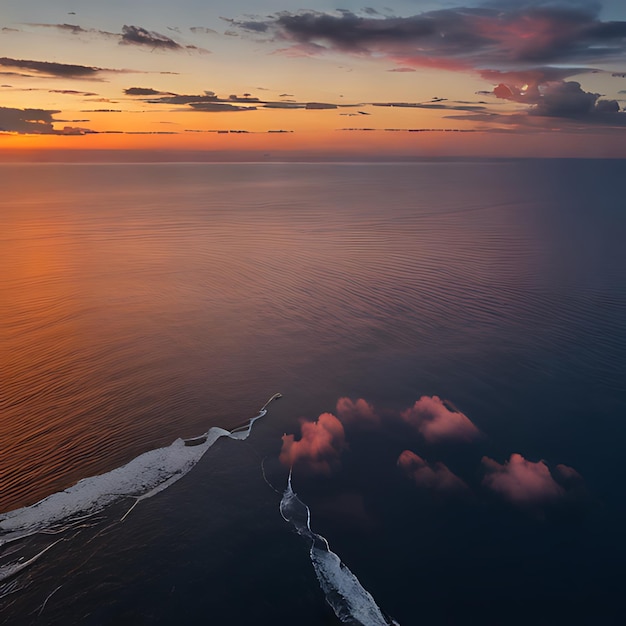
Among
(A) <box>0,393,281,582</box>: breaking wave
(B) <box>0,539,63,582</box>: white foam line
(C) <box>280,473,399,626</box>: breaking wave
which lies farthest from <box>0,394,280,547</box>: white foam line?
(C) <box>280,473,399,626</box>: breaking wave

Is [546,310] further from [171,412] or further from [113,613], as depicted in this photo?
[113,613]

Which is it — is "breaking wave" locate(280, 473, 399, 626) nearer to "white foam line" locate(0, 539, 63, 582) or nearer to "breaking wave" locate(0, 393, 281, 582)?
"breaking wave" locate(0, 393, 281, 582)

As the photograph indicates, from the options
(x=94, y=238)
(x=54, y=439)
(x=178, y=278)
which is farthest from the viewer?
(x=94, y=238)

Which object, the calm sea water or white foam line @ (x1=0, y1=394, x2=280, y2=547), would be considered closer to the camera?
the calm sea water

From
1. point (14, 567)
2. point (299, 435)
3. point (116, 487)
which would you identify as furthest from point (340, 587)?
point (14, 567)

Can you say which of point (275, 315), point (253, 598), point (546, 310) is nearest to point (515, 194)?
point (546, 310)

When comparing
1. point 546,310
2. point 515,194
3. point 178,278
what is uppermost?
point 546,310
